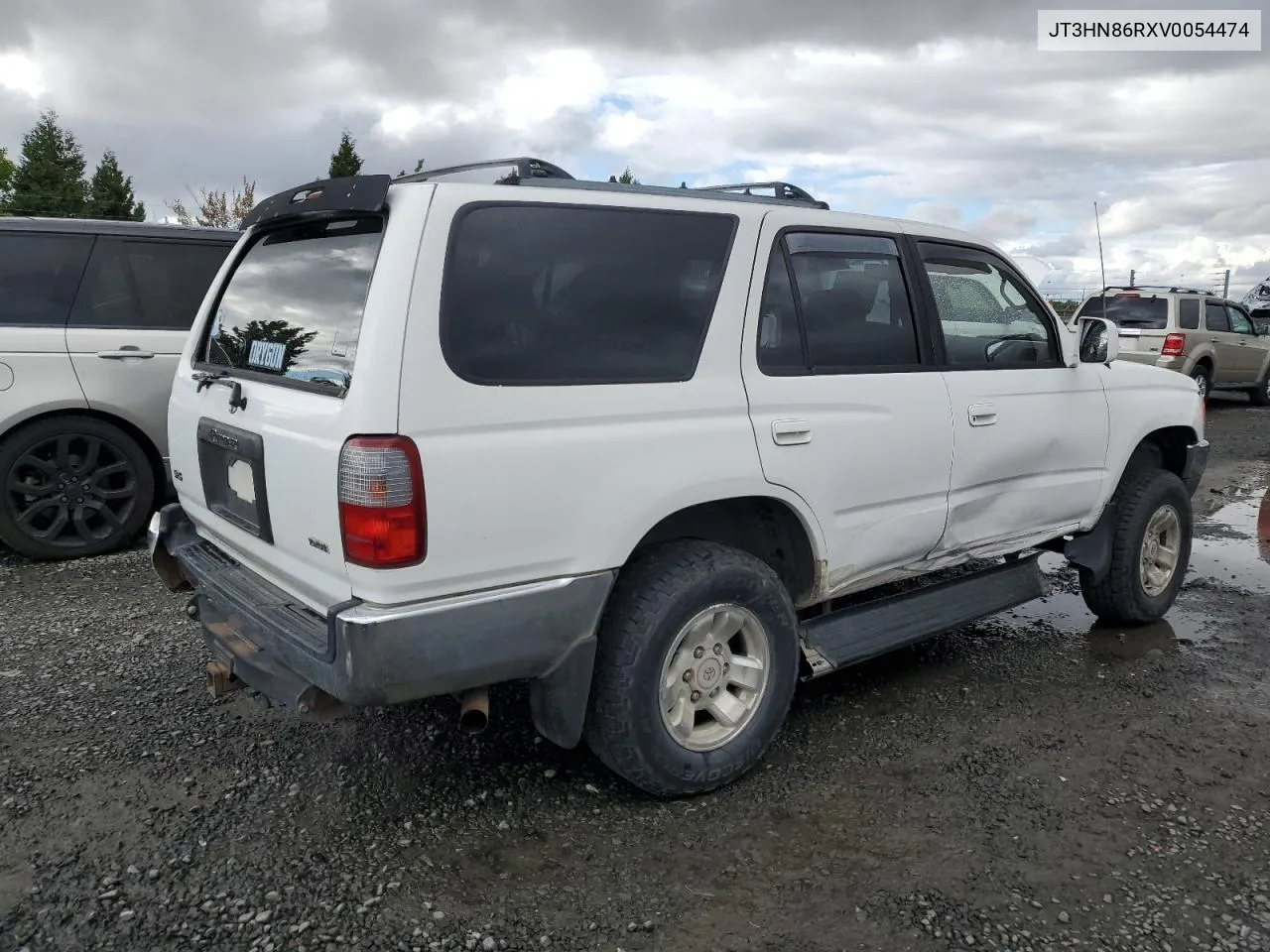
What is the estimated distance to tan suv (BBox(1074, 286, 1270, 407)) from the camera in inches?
551

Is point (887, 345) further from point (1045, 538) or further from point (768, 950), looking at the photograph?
point (768, 950)

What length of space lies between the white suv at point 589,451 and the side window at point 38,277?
2.60 meters

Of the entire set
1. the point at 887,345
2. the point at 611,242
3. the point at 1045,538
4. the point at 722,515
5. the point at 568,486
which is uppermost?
the point at 611,242

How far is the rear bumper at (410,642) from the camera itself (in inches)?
100

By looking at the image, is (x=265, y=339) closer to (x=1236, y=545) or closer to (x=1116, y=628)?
(x=1116, y=628)

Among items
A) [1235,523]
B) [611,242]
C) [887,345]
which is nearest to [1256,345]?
[1235,523]

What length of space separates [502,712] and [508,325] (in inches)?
67.5

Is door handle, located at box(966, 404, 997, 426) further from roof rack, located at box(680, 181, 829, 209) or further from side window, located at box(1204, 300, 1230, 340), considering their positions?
side window, located at box(1204, 300, 1230, 340)

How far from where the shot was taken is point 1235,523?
7.36 metres

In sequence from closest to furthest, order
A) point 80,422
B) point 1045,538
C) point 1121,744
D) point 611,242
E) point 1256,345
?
point 611,242
point 1121,744
point 1045,538
point 80,422
point 1256,345

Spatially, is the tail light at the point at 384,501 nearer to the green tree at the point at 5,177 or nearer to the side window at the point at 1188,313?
the side window at the point at 1188,313

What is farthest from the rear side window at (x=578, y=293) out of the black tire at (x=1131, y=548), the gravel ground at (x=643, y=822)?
the black tire at (x=1131, y=548)

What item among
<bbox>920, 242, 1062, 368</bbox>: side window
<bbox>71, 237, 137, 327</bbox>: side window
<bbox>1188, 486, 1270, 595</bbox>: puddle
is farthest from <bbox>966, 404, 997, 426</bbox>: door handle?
<bbox>71, 237, 137, 327</bbox>: side window

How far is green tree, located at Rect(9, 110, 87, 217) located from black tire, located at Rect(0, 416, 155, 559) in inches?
1248
